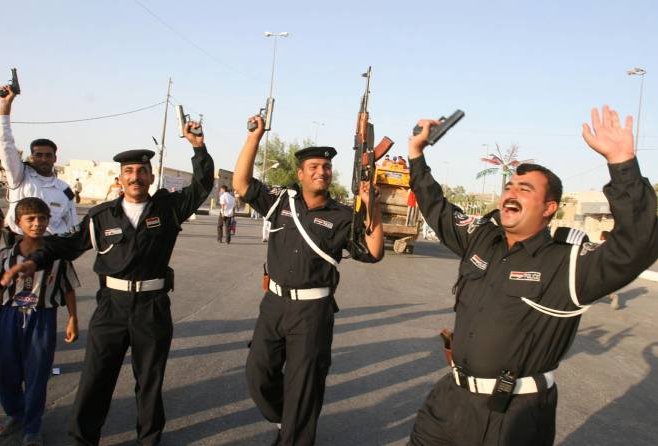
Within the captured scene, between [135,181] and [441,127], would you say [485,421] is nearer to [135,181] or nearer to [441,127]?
[441,127]

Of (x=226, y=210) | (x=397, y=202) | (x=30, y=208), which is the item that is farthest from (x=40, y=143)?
(x=397, y=202)

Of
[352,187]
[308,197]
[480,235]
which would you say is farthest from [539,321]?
[308,197]

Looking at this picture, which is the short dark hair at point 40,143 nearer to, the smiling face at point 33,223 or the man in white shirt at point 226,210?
the smiling face at point 33,223

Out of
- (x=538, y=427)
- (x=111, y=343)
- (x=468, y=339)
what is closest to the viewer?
(x=538, y=427)

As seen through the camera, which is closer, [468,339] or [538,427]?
[538,427]

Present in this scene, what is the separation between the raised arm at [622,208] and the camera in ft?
7.24

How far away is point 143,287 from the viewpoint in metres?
3.65

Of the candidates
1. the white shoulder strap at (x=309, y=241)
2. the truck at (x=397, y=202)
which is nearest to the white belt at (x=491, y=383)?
the white shoulder strap at (x=309, y=241)

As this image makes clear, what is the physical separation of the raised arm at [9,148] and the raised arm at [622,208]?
13.1 ft

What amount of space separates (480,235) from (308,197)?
142cm

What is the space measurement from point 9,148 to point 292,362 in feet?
9.43

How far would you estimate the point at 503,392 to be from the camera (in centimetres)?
256

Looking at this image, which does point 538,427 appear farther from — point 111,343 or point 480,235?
point 111,343

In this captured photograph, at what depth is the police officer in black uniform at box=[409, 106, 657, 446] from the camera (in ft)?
7.42
